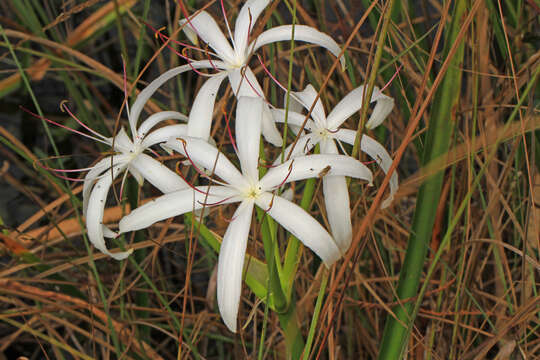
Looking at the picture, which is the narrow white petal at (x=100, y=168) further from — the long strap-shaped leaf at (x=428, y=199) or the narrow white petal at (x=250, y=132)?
the long strap-shaped leaf at (x=428, y=199)

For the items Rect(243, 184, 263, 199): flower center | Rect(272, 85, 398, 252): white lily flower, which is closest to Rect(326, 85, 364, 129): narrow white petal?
Rect(272, 85, 398, 252): white lily flower

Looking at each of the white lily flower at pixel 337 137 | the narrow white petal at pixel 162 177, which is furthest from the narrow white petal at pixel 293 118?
the narrow white petal at pixel 162 177

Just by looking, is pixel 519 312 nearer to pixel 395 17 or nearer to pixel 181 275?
pixel 395 17

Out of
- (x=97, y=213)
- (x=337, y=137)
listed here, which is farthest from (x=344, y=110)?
(x=97, y=213)

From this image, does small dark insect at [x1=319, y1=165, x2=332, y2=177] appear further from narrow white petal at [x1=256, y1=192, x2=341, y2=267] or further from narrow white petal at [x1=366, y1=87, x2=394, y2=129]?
narrow white petal at [x1=366, y1=87, x2=394, y2=129]

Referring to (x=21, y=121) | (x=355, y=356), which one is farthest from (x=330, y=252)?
(x=21, y=121)
